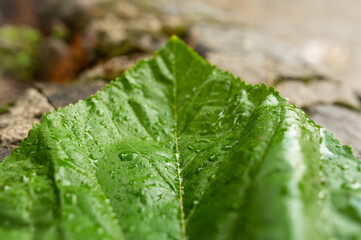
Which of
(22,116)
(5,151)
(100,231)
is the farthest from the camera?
(22,116)

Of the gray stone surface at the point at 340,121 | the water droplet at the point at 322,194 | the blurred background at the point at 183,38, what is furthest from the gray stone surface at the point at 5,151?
the gray stone surface at the point at 340,121

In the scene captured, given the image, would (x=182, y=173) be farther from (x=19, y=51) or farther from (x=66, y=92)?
(x=19, y=51)

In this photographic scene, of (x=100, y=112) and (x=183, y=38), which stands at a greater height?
(x=183, y=38)

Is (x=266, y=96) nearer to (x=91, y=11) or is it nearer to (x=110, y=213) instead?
(x=110, y=213)

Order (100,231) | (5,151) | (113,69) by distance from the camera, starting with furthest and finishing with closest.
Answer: (113,69) → (5,151) → (100,231)

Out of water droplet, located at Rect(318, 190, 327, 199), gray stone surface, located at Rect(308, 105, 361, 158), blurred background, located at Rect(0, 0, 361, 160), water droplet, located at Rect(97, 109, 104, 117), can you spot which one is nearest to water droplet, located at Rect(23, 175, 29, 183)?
water droplet, located at Rect(97, 109, 104, 117)

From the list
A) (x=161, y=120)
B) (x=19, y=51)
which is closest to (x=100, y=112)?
(x=161, y=120)

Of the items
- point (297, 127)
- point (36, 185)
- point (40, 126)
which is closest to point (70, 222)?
point (36, 185)
